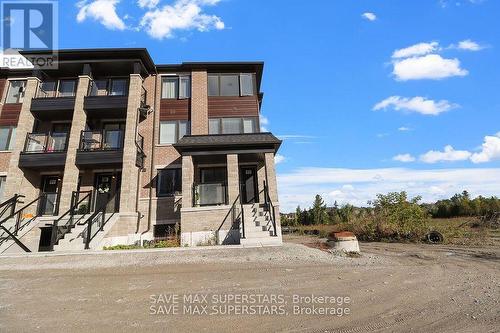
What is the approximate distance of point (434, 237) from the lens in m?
16.3

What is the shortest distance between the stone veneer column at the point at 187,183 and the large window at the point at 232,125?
4.19 m

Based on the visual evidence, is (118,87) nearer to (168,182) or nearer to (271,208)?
(168,182)

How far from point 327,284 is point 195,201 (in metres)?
9.01

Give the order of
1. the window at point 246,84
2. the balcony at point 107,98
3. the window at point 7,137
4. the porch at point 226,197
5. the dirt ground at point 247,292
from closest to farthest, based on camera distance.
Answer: the dirt ground at point 247,292 < the porch at point 226,197 < the balcony at point 107,98 < the window at point 7,137 < the window at point 246,84

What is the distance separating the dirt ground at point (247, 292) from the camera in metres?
4.79

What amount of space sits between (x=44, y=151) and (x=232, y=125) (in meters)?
11.3

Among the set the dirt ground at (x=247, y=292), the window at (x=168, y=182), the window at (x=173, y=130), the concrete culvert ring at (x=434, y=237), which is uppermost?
the window at (x=173, y=130)

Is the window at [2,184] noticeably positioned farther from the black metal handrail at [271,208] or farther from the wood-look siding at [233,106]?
the black metal handrail at [271,208]

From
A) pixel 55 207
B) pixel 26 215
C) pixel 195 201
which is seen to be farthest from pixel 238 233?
pixel 26 215

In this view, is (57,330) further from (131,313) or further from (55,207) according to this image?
(55,207)

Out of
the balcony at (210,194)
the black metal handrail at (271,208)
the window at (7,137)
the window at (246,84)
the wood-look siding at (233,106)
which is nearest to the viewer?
the black metal handrail at (271,208)

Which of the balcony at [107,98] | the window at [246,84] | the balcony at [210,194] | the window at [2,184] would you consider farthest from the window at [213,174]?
the window at [2,184]

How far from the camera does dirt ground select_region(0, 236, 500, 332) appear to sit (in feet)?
15.7

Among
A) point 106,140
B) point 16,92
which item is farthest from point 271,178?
point 16,92
